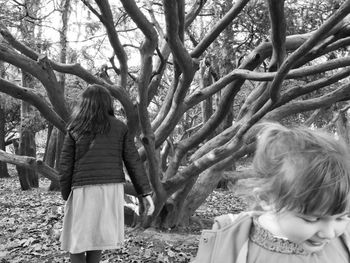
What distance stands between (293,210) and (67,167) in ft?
7.93

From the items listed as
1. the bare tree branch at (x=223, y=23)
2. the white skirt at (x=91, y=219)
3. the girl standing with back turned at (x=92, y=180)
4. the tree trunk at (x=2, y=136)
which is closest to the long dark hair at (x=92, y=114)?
the girl standing with back turned at (x=92, y=180)

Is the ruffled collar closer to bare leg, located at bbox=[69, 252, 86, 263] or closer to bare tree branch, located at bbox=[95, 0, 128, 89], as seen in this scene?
bare leg, located at bbox=[69, 252, 86, 263]

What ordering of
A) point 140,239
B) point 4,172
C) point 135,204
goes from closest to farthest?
point 140,239 < point 135,204 < point 4,172

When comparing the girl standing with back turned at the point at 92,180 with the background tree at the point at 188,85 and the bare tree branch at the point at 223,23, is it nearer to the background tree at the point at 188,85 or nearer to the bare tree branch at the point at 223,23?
the background tree at the point at 188,85

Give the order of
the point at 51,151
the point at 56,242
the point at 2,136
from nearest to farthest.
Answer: the point at 56,242
the point at 51,151
the point at 2,136

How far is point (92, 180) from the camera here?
336 centimetres

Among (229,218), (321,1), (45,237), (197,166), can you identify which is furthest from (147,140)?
(321,1)

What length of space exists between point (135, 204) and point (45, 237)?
1.30 m

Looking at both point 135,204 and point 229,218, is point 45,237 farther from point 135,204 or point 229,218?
point 229,218

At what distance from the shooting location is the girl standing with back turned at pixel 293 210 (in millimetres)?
1284

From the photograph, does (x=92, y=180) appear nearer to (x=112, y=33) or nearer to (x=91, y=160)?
(x=91, y=160)

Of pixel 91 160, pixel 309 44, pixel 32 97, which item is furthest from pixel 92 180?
pixel 309 44

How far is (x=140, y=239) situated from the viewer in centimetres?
525

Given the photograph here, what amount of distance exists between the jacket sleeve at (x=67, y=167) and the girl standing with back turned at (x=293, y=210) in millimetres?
2115
